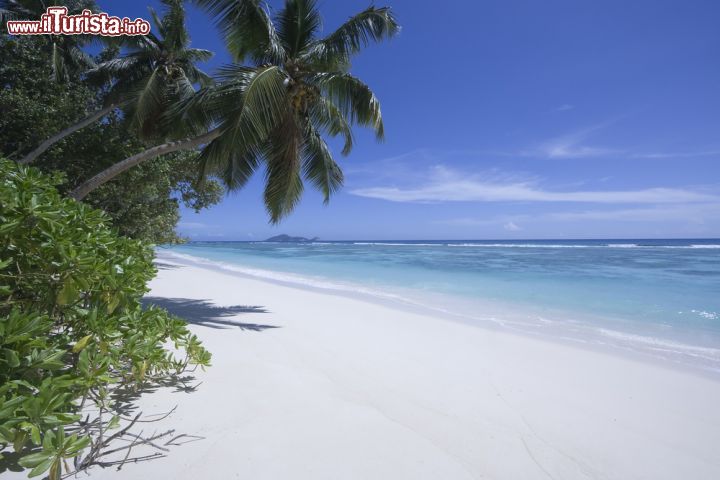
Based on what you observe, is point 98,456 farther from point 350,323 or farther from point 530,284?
point 530,284

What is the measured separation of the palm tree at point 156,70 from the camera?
8.65 m

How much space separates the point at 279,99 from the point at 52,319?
5731 millimetres

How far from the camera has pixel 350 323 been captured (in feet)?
20.2

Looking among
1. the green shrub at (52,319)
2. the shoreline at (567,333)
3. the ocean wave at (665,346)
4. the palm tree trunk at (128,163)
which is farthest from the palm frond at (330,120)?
the ocean wave at (665,346)

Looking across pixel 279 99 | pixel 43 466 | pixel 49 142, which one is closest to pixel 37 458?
pixel 43 466

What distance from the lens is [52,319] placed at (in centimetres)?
189

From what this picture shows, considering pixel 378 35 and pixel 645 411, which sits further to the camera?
pixel 378 35

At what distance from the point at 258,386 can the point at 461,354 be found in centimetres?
269

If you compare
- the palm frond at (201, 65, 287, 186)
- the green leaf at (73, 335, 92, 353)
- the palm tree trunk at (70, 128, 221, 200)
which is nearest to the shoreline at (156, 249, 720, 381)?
the palm frond at (201, 65, 287, 186)

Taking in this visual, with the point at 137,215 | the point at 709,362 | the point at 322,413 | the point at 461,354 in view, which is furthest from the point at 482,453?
the point at 137,215

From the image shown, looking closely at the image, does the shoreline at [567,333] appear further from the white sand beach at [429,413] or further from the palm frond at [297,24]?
the palm frond at [297,24]

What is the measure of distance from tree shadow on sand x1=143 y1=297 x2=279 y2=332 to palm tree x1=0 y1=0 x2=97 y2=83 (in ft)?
23.6

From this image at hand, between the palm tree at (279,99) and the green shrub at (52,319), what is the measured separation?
4.42 m

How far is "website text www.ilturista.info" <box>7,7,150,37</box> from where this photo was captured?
8.46 m
